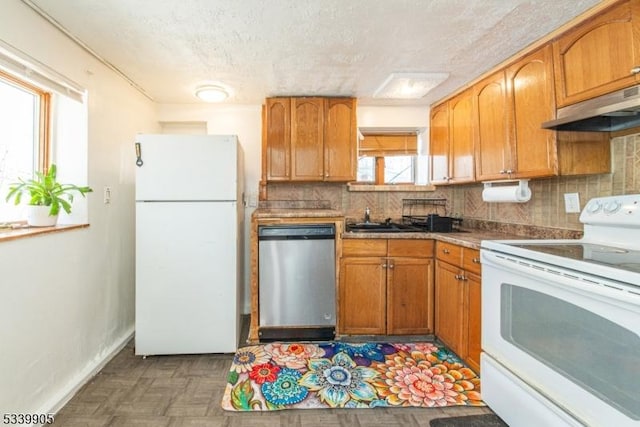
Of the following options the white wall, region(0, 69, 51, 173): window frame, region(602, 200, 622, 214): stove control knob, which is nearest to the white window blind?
the white wall

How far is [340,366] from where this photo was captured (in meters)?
2.09

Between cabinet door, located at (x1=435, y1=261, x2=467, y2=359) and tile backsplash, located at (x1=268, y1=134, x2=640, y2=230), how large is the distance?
27.5 inches

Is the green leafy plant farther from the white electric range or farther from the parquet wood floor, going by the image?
the white electric range

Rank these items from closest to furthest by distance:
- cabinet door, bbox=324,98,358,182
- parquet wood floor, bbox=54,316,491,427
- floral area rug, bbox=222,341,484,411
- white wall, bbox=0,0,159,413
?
white wall, bbox=0,0,159,413, parquet wood floor, bbox=54,316,491,427, floral area rug, bbox=222,341,484,411, cabinet door, bbox=324,98,358,182

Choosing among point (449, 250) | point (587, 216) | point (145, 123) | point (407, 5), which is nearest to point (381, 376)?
point (449, 250)

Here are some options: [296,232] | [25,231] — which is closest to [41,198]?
[25,231]

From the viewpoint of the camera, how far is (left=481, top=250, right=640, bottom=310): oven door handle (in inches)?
37.8

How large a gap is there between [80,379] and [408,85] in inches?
124

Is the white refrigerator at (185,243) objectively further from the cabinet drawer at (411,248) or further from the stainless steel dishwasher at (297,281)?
the cabinet drawer at (411,248)

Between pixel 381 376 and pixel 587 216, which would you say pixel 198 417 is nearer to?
pixel 381 376

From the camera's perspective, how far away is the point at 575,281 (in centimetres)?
114

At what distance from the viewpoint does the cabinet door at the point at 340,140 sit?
9.23ft

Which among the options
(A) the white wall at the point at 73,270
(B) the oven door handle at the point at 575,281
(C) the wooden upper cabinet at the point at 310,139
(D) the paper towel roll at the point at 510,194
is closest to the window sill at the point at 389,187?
(C) the wooden upper cabinet at the point at 310,139

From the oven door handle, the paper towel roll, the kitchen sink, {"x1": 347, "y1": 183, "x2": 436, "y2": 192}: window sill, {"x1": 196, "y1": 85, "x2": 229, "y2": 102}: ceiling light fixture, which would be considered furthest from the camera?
{"x1": 347, "y1": 183, "x2": 436, "y2": 192}: window sill
